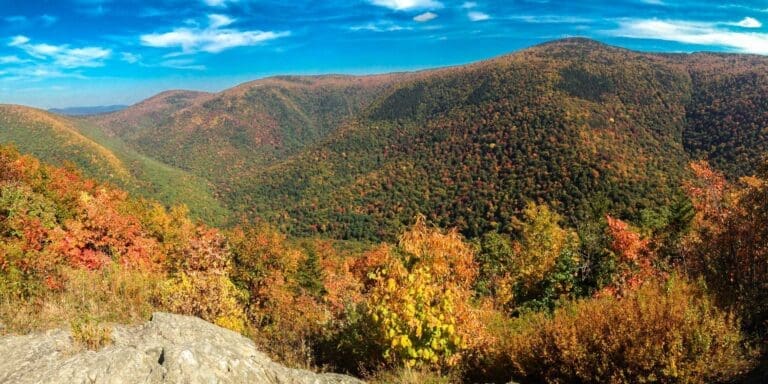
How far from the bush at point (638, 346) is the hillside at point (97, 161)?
138364 mm

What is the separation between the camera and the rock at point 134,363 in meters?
5.63

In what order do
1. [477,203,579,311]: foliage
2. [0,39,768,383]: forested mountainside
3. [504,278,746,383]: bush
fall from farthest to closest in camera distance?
[477,203,579,311]: foliage
[0,39,768,383]: forested mountainside
[504,278,746,383]: bush

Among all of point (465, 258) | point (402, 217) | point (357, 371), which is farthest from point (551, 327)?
point (402, 217)

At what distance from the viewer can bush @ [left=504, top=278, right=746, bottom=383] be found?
6520 mm

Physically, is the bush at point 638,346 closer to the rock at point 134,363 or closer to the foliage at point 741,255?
the foliage at point 741,255

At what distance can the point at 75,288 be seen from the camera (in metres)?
10.0

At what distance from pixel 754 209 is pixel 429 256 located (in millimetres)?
9598

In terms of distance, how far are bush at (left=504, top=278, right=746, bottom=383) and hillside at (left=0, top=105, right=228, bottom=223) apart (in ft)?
454

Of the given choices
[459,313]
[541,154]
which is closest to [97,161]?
[541,154]

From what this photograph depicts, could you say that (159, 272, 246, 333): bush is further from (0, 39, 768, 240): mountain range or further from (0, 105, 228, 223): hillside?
(0, 105, 228, 223): hillside

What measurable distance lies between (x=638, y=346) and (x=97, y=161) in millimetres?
158469

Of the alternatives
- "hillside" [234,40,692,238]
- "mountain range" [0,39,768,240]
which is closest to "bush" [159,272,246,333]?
"mountain range" [0,39,768,240]

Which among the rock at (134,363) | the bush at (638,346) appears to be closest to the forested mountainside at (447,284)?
the bush at (638,346)

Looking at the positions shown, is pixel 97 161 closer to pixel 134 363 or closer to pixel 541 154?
pixel 541 154
